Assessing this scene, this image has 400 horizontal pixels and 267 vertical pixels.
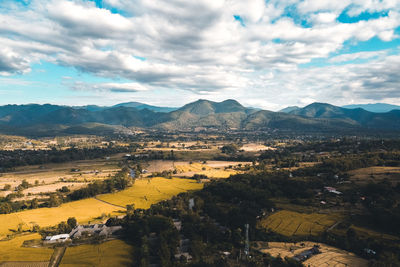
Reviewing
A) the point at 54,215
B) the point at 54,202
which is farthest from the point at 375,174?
the point at 54,202

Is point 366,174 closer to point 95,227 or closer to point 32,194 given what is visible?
point 95,227

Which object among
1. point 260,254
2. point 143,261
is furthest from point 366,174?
point 143,261

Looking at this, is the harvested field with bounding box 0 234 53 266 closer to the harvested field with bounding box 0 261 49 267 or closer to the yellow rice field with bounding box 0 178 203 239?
the harvested field with bounding box 0 261 49 267

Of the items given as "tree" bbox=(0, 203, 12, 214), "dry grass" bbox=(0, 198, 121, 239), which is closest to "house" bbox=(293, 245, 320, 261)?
"dry grass" bbox=(0, 198, 121, 239)

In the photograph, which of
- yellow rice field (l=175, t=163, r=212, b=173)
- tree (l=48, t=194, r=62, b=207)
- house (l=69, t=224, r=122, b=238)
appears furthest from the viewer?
yellow rice field (l=175, t=163, r=212, b=173)

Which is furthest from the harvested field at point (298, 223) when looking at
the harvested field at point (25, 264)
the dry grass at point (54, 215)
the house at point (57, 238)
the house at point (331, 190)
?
the harvested field at point (25, 264)

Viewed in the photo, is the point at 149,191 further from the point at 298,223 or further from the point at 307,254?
the point at 307,254
